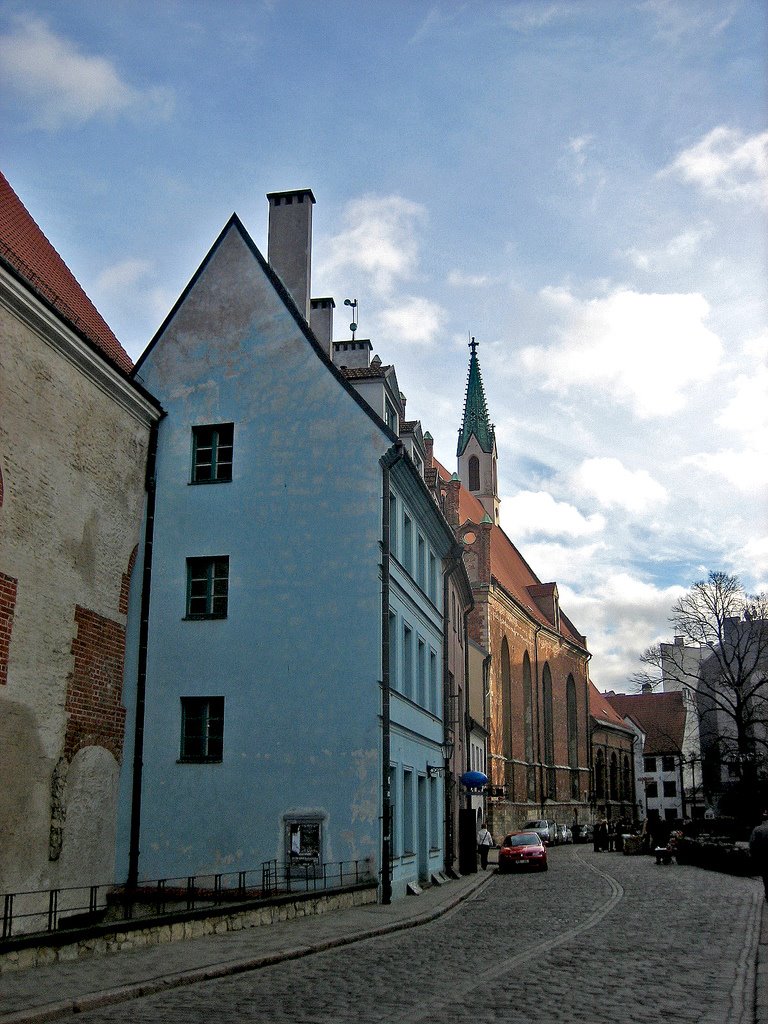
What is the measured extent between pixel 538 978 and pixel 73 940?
206 inches

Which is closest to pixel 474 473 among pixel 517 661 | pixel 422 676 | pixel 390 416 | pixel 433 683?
pixel 517 661

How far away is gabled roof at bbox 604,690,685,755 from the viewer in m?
107

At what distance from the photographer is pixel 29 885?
716 inches

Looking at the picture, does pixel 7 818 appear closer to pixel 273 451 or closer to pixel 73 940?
pixel 73 940

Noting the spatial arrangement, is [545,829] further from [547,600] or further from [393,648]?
[393,648]

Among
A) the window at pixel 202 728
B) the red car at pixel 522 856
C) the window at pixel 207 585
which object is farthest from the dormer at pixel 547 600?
the window at pixel 202 728

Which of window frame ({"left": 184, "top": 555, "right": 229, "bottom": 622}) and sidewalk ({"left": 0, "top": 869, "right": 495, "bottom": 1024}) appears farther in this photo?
window frame ({"left": 184, "top": 555, "right": 229, "bottom": 622})

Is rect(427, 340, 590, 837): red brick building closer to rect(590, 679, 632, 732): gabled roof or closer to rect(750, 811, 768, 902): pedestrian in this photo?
rect(590, 679, 632, 732): gabled roof

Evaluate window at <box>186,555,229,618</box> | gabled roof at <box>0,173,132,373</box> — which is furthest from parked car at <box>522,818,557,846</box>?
gabled roof at <box>0,173,132,373</box>

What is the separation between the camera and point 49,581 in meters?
19.3

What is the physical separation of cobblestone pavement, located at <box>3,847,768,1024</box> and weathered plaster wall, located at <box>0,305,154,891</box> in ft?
21.2

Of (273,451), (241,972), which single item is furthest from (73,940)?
(273,451)

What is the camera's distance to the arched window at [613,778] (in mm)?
91000

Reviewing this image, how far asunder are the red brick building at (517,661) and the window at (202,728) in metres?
26.6
